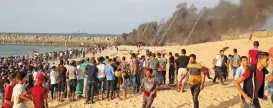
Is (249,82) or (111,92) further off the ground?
(249,82)

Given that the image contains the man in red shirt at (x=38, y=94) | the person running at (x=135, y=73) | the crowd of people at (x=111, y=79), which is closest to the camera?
the man in red shirt at (x=38, y=94)

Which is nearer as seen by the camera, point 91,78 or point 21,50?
point 91,78

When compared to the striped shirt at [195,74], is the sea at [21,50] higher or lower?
lower

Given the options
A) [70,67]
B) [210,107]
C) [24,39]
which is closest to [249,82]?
[210,107]

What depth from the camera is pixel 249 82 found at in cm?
510

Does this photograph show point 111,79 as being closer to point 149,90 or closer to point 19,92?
point 149,90

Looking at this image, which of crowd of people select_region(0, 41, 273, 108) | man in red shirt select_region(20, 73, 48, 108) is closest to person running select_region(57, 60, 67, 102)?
crowd of people select_region(0, 41, 273, 108)

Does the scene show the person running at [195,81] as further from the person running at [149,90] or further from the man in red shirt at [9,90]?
the man in red shirt at [9,90]

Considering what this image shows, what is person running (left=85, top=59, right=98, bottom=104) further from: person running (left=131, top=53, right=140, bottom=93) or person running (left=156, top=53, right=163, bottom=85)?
person running (left=156, top=53, right=163, bottom=85)

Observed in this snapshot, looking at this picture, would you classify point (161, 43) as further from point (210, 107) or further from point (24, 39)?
point (24, 39)

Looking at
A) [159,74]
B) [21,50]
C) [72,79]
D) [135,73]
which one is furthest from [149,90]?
[21,50]

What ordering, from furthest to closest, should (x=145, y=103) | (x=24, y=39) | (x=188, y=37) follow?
(x=24, y=39), (x=188, y=37), (x=145, y=103)

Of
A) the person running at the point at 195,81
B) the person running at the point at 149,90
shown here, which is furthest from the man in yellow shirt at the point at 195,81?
the person running at the point at 149,90

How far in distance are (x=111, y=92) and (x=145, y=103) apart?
136 inches
